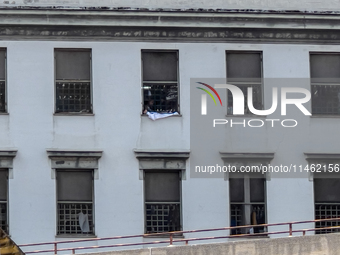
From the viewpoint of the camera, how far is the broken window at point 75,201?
28.9 metres

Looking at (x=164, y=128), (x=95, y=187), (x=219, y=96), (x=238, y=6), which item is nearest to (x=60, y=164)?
(x=95, y=187)

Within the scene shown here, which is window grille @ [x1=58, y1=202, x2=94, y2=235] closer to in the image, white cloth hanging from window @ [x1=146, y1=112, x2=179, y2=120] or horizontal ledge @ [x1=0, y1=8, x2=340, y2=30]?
white cloth hanging from window @ [x1=146, y1=112, x2=179, y2=120]

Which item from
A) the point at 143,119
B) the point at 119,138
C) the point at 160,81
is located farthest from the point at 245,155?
the point at 119,138

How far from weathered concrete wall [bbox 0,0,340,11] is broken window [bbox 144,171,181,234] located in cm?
463

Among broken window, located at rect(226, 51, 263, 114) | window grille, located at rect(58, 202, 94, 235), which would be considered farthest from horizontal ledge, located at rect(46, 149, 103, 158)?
broken window, located at rect(226, 51, 263, 114)

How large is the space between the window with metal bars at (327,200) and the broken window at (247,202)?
4.87 ft

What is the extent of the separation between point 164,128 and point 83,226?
3456 mm

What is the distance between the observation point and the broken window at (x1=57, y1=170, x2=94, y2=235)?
28875 millimetres

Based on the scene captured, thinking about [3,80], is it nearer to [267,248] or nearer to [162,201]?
[162,201]

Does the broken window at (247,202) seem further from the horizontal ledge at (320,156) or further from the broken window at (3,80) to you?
the broken window at (3,80)

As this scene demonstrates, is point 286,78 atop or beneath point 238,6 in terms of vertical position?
beneath

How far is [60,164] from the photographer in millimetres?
28797

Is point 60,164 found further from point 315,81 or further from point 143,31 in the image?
point 315,81

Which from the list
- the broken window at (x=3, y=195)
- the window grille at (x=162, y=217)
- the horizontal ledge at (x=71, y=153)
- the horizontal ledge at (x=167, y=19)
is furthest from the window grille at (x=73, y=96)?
the window grille at (x=162, y=217)
